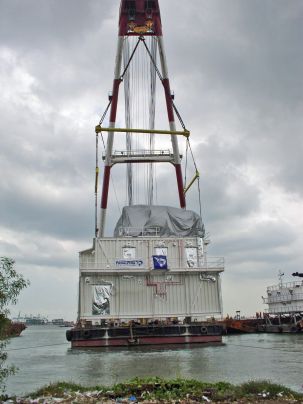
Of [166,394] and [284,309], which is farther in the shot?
[284,309]

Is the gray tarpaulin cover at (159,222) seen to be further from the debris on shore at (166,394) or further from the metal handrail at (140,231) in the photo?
the debris on shore at (166,394)

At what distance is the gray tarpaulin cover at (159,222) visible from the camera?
112 ft

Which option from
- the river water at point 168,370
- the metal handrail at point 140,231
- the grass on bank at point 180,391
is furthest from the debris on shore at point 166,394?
the metal handrail at point 140,231

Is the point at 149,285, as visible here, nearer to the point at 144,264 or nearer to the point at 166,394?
the point at 144,264

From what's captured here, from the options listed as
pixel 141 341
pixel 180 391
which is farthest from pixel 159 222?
pixel 180 391

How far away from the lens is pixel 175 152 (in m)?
39.2

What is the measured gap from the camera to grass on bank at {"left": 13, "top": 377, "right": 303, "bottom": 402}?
10086 millimetres

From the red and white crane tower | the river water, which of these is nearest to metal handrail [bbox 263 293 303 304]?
the red and white crane tower

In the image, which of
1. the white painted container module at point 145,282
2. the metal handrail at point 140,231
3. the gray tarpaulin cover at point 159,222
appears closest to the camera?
the white painted container module at point 145,282

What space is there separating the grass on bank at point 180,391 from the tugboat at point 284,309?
4136 cm

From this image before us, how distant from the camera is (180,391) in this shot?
1043 cm

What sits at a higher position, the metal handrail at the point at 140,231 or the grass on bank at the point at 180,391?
the metal handrail at the point at 140,231

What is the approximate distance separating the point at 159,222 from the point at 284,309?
27.4m

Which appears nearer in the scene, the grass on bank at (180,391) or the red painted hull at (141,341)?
the grass on bank at (180,391)
